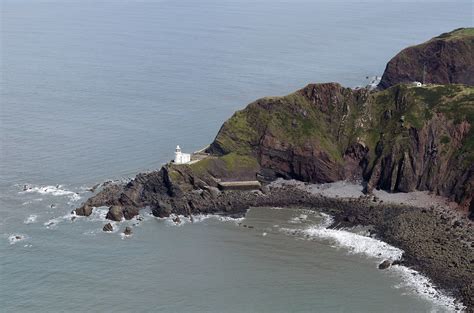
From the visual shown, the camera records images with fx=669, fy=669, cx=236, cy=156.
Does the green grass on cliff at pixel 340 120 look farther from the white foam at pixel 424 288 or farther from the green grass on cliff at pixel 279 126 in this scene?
the white foam at pixel 424 288

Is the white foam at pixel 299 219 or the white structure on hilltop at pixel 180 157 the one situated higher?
the white structure on hilltop at pixel 180 157

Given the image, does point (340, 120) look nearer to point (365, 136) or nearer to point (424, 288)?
point (365, 136)

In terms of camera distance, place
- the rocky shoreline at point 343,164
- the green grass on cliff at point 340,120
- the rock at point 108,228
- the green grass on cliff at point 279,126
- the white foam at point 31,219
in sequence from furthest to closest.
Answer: the green grass on cliff at point 279,126 < the green grass on cliff at point 340,120 < the rocky shoreline at point 343,164 < the white foam at point 31,219 < the rock at point 108,228

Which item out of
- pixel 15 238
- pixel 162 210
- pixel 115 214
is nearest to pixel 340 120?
pixel 162 210

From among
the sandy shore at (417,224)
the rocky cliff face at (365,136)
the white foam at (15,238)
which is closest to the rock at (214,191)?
the rocky cliff face at (365,136)

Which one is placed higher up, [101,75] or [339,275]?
[101,75]

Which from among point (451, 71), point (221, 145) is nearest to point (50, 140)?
point (221, 145)

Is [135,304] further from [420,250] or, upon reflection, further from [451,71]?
[451,71]
